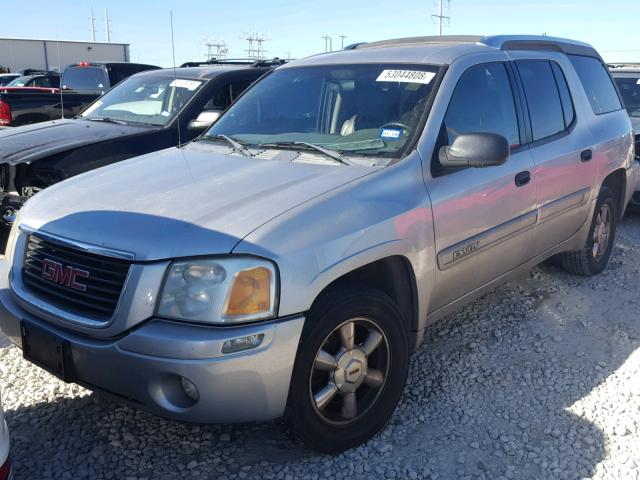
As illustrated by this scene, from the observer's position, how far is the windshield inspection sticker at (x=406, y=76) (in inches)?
135

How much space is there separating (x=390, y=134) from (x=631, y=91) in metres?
6.49

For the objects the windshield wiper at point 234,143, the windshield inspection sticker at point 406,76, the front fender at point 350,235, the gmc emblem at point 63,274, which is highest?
the windshield inspection sticker at point 406,76

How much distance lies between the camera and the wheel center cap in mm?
2742

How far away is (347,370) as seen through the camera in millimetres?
2762

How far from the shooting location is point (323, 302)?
259 centimetres

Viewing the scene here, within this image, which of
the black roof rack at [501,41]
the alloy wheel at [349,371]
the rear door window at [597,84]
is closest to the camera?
the alloy wheel at [349,371]

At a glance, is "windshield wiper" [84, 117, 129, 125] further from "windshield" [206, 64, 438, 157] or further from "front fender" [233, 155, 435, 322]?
"front fender" [233, 155, 435, 322]

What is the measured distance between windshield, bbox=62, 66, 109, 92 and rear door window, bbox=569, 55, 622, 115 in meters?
7.99

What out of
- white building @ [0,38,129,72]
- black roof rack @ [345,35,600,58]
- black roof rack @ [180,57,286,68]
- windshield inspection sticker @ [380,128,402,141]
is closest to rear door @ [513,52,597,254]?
black roof rack @ [345,35,600,58]

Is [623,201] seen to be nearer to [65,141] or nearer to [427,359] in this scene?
[427,359]

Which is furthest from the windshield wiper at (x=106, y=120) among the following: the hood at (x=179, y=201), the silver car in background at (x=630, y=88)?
the silver car in background at (x=630, y=88)

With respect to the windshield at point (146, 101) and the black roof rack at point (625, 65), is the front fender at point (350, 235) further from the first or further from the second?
the black roof rack at point (625, 65)

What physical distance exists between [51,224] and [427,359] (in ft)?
7.23

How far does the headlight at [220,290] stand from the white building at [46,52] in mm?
28922
